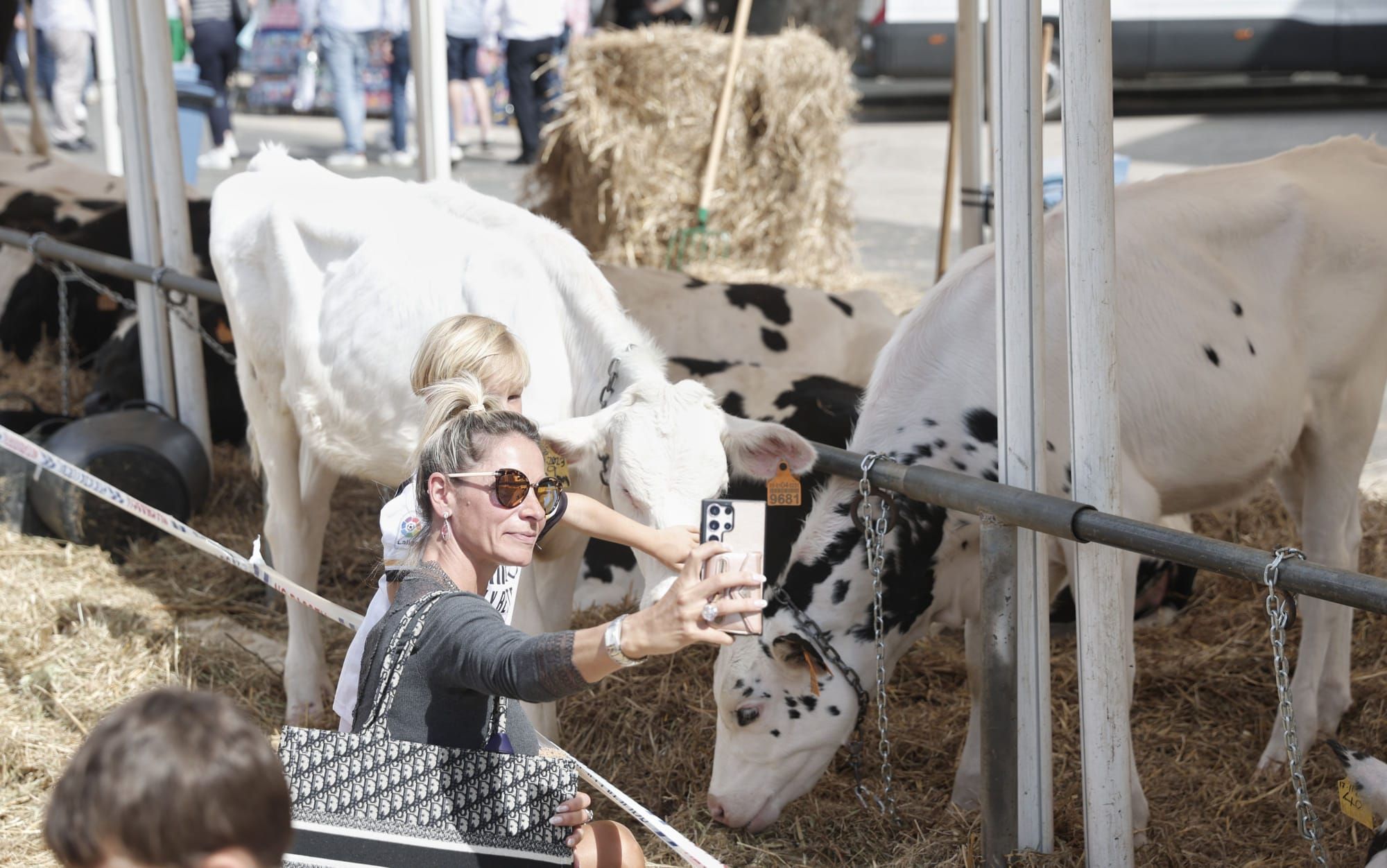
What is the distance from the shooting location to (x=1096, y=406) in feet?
9.56

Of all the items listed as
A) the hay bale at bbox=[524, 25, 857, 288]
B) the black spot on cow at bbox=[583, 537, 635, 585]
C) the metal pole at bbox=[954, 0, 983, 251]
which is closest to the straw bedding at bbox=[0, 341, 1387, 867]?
the black spot on cow at bbox=[583, 537, 635, 585]

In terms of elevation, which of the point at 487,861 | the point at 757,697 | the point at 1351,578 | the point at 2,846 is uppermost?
the point at 1351,578

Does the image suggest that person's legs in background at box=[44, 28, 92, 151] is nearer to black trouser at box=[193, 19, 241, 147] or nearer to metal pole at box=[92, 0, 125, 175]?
black trouser at box=[193, 19, 241, 147]

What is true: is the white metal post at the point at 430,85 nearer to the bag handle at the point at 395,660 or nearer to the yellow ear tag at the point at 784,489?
the yellow ear tag at the point at 784,489

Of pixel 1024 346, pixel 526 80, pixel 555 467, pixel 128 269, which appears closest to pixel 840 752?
pixel 555 467

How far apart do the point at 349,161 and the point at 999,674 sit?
12.1m

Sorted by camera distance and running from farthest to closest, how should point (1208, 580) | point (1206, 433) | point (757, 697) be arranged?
point (1208, 580), point (1206, 433), point (757, 697)

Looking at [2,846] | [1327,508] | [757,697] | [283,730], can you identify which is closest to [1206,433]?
[1327,508]

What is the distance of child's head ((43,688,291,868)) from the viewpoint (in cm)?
150

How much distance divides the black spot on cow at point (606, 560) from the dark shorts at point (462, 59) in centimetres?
937

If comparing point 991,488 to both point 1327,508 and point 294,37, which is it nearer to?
point 1327,508

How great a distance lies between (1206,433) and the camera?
3904 mm

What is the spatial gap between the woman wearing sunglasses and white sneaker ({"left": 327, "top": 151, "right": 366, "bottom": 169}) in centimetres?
1207

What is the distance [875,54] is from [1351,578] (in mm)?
14915
